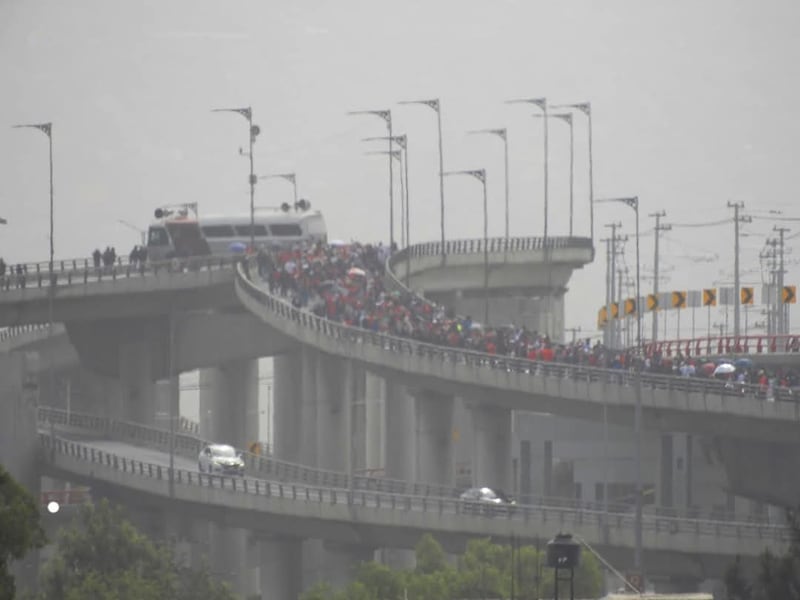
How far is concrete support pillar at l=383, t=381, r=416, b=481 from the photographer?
17300 cm

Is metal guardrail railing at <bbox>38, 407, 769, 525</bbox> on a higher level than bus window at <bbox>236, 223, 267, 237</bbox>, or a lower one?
lower

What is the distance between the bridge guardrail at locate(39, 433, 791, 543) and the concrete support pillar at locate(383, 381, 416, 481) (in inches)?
1179

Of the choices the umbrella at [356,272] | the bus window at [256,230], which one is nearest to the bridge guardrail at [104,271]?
the bus window at [256,230]

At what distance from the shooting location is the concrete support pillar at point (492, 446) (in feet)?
Result: 469

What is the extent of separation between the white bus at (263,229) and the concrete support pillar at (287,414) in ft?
23.8

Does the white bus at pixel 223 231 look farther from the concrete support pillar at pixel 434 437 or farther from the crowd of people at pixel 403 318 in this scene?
the concrete support pillar at pixel 434 437

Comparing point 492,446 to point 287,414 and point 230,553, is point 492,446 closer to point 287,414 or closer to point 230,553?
point 230,553

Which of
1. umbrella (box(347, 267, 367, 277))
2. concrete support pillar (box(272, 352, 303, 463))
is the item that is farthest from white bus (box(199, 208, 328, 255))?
umbrella (box(347, 267, 367, 277))

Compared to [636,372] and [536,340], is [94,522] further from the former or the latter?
[536,340]

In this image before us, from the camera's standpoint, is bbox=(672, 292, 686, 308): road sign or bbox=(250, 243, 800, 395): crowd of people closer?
bbox=(250, 243, 800, 395): crowd of people

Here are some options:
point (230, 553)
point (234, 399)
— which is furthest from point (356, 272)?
point (234, 399)

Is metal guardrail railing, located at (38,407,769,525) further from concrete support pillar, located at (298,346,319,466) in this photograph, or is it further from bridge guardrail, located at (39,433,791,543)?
concrete support pillar, located at (298,346,319,466)

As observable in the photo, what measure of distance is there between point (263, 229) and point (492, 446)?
118 feet

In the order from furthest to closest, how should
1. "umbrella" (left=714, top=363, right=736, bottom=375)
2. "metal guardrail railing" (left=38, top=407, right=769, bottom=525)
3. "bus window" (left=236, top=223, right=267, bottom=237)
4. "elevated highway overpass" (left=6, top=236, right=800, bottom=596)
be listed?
1. "bus window" (left=236, top=223, right=267, bottom=237)
2. "metal guardrail railing" (left=38, top=407, right=769, bottom=525)
3. "elevated highway overpass" (left=6, top=236, right=800, bottom=596)
4. "umbrella" (left=714, top=363, right=736, bottom=375)
